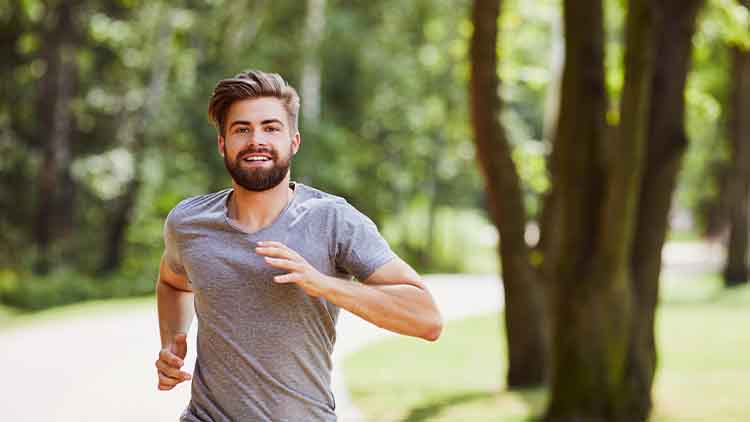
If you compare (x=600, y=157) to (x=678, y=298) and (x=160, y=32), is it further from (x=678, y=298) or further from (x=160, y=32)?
(x=160, y=32)

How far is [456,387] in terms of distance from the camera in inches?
536

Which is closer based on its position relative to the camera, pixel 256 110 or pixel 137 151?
pixel 256 110

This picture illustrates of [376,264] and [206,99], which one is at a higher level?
[376,264]

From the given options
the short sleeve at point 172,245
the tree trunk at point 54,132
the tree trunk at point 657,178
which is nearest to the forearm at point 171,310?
the short sleeve at point 172,245

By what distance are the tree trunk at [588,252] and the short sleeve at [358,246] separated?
6.15 m

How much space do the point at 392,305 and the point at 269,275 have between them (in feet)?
1.34

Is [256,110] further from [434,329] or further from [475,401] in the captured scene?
[475,401]

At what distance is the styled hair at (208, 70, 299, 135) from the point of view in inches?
140

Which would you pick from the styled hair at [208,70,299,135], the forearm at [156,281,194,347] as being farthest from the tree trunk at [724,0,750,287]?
the styled hair at [208,70,299,135]

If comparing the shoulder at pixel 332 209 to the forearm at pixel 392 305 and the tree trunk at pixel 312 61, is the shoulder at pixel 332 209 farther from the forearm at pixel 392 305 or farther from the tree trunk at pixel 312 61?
the tree trunk at pixel 312 61

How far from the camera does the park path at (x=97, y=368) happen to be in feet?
36.3

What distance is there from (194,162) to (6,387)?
19.8m

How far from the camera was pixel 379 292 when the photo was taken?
3.32m

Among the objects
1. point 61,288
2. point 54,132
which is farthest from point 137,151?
point 61,288
